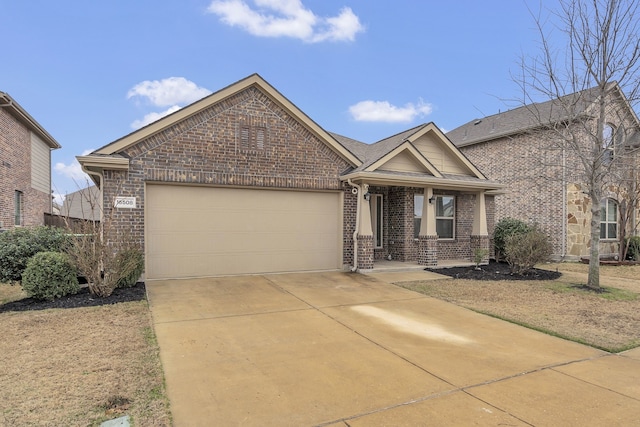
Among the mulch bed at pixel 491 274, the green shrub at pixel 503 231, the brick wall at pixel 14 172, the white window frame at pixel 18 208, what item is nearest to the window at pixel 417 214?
the mulch bed at pixel 491 274

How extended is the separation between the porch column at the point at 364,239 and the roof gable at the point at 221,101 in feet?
4.15

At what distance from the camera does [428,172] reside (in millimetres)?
12094

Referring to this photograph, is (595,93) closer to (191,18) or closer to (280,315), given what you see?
(280,315)

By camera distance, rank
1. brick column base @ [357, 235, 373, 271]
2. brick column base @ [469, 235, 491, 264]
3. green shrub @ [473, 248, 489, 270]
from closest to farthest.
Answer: brick column base @ [357, 235, 373, 271] < green shrub @ [473, 248, 489, 270] < brick column base @ [469, 235, 491, 264]

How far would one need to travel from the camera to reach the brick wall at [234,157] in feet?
28.9

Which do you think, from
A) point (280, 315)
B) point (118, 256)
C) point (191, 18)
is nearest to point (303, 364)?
point (280, 315)

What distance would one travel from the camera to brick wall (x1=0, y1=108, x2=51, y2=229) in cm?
1542

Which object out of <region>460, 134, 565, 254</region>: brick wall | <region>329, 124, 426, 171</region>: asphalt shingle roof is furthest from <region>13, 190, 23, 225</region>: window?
<region>460, 134, 565, 254</region>: brick wall

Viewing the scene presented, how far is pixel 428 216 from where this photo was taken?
11922 millimetres

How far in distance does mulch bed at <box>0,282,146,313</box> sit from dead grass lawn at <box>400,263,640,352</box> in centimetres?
629

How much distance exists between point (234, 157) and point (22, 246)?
492 centimetres

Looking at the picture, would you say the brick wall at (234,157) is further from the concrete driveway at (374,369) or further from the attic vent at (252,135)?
the concrete driveway at (374,369)

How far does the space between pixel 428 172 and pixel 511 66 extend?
378 centimetres

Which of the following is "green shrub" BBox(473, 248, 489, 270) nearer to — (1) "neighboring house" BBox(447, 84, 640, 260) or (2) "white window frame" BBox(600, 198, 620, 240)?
(1) "neighboring house" BBox(447, 84, 640, 260)
